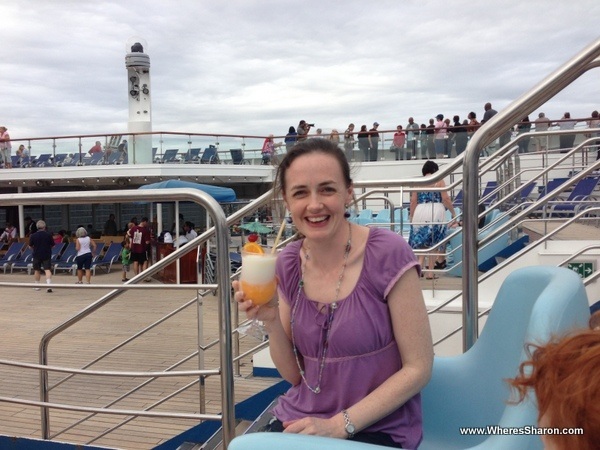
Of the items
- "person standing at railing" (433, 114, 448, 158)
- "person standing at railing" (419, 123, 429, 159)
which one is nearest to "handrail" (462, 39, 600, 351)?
"person standing at railing" (433, 114, 448, 158)

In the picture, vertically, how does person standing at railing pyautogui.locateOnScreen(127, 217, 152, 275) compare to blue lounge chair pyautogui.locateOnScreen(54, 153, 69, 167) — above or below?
below

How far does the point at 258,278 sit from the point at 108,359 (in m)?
4.90

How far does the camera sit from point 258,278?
5.36 feet

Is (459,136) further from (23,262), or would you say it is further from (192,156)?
(23,262)

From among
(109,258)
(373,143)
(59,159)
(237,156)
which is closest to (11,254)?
(109,258)

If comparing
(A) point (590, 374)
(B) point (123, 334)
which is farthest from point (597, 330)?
(B) point (123, 334)

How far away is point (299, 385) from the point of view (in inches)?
69.2

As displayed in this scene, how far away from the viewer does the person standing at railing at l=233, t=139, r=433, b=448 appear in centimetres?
157

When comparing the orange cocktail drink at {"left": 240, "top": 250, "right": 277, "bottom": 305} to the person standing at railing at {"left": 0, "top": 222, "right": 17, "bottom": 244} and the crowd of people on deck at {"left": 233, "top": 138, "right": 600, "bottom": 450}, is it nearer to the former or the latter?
the crowd of people on deck at {"left": 233, "top": 138, "right": 600, "bottom": 450}

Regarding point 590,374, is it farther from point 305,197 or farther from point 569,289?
point 305,197

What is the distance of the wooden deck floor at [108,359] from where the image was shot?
3.94 m

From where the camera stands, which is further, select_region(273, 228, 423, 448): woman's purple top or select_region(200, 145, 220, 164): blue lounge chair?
select_region(200, 145, 220, 164): blue lounge chair

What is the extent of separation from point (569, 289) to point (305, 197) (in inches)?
29.3

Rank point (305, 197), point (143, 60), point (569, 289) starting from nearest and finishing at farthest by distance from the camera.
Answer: point (569, 289), point (305, 197), point (143, 60)
